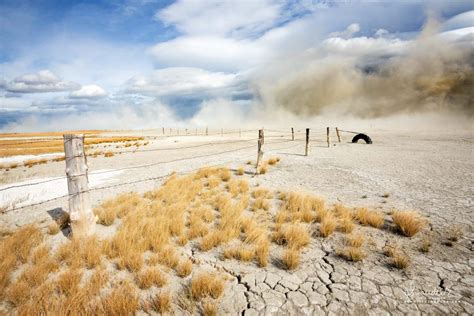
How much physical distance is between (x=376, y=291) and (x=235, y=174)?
7661 mm

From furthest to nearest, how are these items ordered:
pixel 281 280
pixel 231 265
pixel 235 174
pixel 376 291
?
pixel 235 174 → pixel 231 265 → pixel 281 280 → pixel 376 291

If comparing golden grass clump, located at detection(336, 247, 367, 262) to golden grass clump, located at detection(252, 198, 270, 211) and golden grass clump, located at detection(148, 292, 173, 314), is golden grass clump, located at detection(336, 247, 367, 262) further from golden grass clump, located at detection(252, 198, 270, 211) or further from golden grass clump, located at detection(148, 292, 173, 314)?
golden grass clump, located at detection(148, 292, 173, 314)

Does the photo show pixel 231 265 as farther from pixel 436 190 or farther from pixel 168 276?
pixel 436 190

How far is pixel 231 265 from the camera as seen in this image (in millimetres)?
3992

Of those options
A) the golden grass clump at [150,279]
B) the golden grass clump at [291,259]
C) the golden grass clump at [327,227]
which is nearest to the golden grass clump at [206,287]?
the golden grass clump at [150,279]

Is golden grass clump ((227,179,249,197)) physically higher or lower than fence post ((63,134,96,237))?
lower

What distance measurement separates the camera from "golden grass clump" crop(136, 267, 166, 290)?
3428 mm

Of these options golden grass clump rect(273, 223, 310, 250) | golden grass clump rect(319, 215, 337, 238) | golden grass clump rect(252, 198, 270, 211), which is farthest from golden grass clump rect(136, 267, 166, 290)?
golden grass clump rect(252, 198, 270, 211)

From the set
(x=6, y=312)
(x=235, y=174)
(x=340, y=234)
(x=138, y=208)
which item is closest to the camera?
(x=6, y=312)

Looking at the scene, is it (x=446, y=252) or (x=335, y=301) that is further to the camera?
(x=446, y=252)

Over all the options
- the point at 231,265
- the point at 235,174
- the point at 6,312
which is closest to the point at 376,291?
the point at 231,265

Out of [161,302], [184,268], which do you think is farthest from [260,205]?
[161,302]

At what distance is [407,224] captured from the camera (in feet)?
16.1

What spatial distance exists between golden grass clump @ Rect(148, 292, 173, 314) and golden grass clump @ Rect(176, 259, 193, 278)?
511 millimetres
